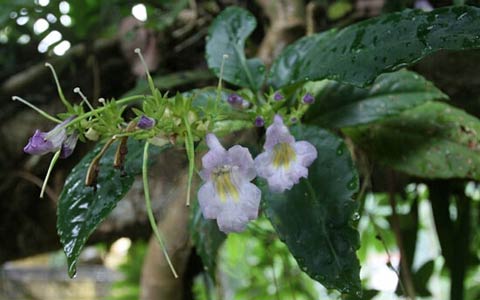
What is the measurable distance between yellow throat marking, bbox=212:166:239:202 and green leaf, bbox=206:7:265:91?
0.21m

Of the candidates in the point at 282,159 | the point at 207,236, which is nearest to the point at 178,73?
the point at 207,236

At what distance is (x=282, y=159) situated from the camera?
57 cm

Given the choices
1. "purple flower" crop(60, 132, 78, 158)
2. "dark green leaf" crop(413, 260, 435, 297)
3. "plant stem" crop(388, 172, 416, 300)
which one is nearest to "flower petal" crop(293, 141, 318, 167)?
"purple flower" crop(60, 132, 78, 158)

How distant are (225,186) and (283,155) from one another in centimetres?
7

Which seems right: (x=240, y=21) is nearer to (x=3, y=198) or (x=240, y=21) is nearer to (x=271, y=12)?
(x=271, y=12)

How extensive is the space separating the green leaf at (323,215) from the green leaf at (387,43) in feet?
0.29

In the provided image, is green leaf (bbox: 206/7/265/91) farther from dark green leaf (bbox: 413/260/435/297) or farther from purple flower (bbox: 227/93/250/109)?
dark green leaf (bbox: 413/260/435/297)

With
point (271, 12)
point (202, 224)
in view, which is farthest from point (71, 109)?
point (271, 12)

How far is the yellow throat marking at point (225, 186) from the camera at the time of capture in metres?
0.53

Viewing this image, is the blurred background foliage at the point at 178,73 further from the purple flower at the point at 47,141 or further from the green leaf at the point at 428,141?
the purple flower at the point at 47,141

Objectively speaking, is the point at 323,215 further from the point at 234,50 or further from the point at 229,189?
the point at 234,50

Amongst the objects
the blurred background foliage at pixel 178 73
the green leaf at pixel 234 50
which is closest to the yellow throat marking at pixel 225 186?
the green leaf at pixel 234 50

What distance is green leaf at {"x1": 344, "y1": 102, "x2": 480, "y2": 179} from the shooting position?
71 centimetres

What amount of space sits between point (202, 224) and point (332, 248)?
0.22 meters
